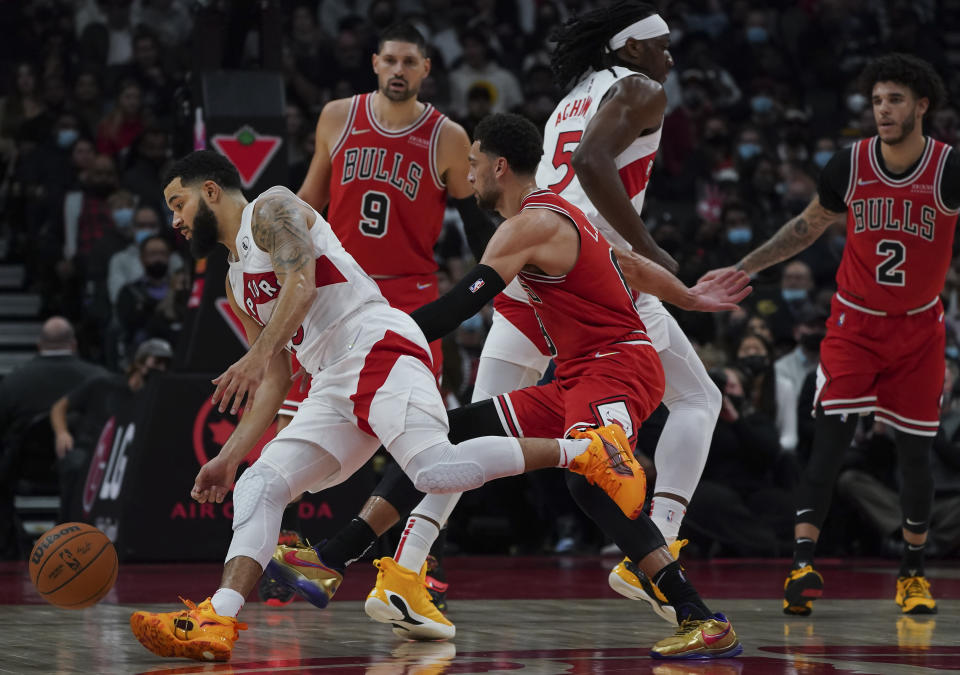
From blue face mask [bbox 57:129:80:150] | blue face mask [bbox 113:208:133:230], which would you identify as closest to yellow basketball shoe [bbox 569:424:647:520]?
blue face mask [bbox 113:208:133:230]

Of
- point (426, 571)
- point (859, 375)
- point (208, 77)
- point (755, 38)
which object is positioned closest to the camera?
point (426, 571)

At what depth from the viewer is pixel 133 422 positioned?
902cm

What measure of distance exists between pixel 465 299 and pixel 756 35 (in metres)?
13.4

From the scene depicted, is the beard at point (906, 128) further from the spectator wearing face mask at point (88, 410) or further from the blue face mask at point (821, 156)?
the blue face mask at point (821, 156)

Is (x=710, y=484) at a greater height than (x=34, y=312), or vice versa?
(x=34, y=312)

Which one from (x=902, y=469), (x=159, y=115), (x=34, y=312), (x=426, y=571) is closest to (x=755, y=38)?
(x=159, y=115)

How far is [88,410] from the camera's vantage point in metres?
10.1

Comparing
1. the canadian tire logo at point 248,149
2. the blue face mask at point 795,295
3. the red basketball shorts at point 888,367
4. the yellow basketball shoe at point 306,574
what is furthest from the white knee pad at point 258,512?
the blue face mask at point 795,295

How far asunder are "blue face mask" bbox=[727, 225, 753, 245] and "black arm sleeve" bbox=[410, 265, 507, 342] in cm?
853

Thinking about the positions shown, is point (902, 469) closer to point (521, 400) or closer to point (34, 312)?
point (521, 400)

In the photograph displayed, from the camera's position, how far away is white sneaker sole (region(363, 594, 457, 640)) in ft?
18.1

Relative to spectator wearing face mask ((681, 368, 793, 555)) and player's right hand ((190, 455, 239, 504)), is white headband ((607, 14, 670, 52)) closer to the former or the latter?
player's right hand ((190, 455, 239, 504))

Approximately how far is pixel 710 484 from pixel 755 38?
9.01 meters

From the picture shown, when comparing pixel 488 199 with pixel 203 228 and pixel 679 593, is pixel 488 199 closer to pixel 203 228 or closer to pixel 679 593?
pixel 203 228
